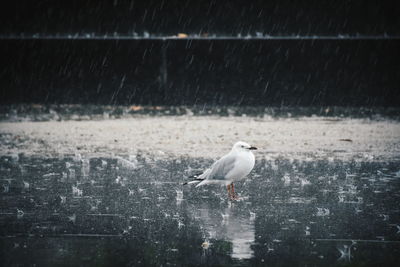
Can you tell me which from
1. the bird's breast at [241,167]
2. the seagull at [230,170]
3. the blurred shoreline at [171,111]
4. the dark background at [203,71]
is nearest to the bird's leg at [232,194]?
the seagull at [230,170]

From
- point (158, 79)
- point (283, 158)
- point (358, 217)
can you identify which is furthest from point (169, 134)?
point (358, 217)

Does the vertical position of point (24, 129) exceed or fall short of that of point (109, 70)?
it falls short

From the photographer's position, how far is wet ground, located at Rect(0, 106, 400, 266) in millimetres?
4891

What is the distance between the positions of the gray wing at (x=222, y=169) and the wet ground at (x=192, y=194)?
0.23 m

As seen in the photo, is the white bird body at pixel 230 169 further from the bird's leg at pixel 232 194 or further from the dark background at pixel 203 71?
the dark background at pixel 203 71

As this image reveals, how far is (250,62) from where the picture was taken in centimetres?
1308

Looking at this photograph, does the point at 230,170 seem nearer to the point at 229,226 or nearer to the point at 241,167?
the point at 241,167

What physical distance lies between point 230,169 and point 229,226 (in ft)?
3.60

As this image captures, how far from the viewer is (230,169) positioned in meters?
6.59

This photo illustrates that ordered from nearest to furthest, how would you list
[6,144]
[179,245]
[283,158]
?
[179,245], [283,158], [6,144]

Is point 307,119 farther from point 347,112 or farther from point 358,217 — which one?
point 358,217

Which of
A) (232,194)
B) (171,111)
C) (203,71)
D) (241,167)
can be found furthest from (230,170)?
(203,71)

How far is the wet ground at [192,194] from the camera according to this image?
4891 mm

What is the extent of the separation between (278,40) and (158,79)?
8.09 feet
